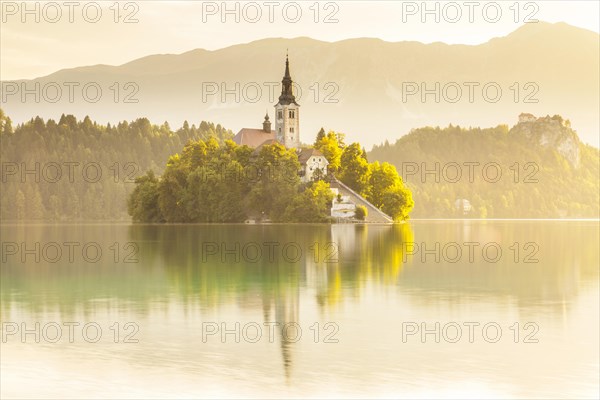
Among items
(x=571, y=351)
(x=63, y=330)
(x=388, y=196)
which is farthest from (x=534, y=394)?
(x=388, y=196)

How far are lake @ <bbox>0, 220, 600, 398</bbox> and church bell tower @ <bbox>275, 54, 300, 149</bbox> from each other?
13569 cm

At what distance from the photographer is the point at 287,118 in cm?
18888

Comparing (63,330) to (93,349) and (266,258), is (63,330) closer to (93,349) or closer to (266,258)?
(93,349)

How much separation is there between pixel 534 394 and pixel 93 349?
1188cm

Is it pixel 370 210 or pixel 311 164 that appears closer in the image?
pixel 370 210

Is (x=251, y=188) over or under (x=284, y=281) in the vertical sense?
over

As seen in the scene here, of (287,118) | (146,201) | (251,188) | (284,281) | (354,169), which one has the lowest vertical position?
(284,281)

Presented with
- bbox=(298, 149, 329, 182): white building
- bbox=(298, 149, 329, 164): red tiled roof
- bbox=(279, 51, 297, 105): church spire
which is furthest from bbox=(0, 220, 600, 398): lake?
bbox=(279, 51, 297, 105): church spire

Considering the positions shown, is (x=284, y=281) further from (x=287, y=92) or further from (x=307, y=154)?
(x=287, y=92)

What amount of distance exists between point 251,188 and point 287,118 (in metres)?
35.1

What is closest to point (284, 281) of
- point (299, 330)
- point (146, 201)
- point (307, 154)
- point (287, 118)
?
point (299, 330)

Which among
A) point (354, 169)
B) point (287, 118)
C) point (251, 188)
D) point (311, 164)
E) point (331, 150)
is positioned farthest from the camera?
point (287, 118)

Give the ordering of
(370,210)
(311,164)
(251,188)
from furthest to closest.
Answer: (311,164) → (251,188) → (370,210)

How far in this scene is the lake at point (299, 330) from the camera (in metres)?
20.7
